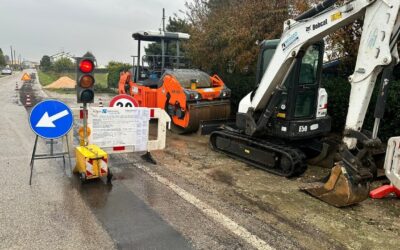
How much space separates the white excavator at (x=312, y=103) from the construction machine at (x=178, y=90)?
1473mm

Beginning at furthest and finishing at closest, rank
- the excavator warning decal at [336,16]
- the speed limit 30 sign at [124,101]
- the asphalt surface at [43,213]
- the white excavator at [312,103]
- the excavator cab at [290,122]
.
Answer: the speed limit 30 sign at [124,101], the excavator cab at [290,122], the excavator warning decal at [336,16], the white excavator at [312,103], the asphalt surface at [43,213]

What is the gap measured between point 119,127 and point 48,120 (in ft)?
4.11

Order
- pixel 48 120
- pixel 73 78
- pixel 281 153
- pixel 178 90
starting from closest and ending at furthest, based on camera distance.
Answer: pixel 48 120
pixel 281 153
pixel 178 90
pixel 73 78

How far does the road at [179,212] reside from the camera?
416 cm

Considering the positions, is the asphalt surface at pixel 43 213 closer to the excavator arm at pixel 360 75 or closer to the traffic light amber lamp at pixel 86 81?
the traffic light amber lamp at pixel 86 81

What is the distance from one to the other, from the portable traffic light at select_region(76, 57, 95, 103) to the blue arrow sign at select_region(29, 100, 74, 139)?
336 mm

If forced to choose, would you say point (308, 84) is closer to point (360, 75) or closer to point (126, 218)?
point (360, 75)

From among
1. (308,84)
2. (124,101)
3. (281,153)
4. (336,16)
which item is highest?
(336,16)

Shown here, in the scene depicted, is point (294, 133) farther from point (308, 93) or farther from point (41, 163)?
point (41, 163)

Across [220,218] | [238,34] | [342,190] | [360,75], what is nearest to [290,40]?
[360,75]

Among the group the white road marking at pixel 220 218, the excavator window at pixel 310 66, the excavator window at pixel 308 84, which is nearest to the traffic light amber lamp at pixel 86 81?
the white road marking at pixel 220 218

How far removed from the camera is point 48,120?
6.01 metres

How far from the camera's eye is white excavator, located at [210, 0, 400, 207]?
5172mm

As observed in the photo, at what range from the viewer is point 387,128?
25.9 feet
